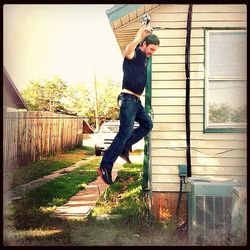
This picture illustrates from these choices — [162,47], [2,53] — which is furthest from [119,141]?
[2,53]

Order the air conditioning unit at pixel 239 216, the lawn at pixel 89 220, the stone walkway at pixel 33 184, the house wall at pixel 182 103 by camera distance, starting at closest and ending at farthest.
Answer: the air conditioning unit at pixel 239 216 → the lawn at pixel 89 220 → the stone walkway at pixel 33 184 → the house wall at pixel 182 103

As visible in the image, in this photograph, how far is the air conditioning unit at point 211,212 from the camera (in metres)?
4.98

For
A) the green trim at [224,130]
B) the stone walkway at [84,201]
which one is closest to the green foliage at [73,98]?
the stone walkway at [84,201]

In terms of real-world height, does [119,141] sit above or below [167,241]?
above

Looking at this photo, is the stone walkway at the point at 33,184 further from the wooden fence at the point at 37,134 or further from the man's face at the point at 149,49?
the man's face at the point at 149,49

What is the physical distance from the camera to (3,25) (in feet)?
16.5

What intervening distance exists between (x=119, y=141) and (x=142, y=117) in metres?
0.46

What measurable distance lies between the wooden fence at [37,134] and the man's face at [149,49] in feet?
4.32

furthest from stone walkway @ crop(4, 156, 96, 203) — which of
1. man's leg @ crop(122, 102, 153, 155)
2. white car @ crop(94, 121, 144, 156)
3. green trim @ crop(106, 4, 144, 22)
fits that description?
green trim @ crop(106, 4, 144, 22)

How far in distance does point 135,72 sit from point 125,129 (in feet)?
2.59

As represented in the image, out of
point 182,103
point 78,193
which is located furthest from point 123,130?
point 78,193

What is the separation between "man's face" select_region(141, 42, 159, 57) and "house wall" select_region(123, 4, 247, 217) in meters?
0.11

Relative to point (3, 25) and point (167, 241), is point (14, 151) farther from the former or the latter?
point (167, 241)

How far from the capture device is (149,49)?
5223mm
